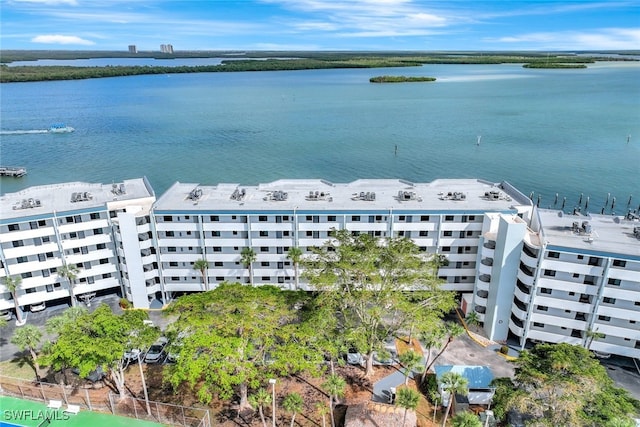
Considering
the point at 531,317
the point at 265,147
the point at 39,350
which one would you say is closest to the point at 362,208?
the point at 531,317

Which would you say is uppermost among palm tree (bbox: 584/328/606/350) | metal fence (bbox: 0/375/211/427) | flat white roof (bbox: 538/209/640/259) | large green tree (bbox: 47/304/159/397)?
flat white roof (bbox: 538/209/640/259)

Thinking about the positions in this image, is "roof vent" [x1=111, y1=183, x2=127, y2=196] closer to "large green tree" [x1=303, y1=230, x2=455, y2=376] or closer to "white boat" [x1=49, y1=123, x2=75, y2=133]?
"large green tree" [x1=303, y1=230, x2=455, y2=376]

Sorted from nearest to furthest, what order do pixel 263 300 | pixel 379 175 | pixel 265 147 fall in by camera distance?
pixel 263 300 < pixel 379 175 < pixel 265 147

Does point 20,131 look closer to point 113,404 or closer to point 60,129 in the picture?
point 60,129

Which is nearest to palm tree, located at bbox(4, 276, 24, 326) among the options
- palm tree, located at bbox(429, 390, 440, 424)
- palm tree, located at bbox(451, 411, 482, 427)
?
palm tree, located at bbox(429, 390, 440, 424)

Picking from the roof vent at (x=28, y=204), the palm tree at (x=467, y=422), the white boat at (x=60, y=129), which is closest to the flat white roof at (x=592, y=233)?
the palm tree at (x=467, y=422)

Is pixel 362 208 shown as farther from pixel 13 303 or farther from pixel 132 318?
pixel 13 303

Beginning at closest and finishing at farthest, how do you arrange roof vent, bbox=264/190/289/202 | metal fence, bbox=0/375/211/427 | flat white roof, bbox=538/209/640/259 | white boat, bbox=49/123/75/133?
1. metal fence, bbox=0/375/211/427
2. flat white roof, bbox=538/209/640/259
3. roof vent, bbox=264/190/289/202
4. white boat, bbox=49/123/75/133

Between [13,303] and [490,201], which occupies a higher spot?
[490,201]
